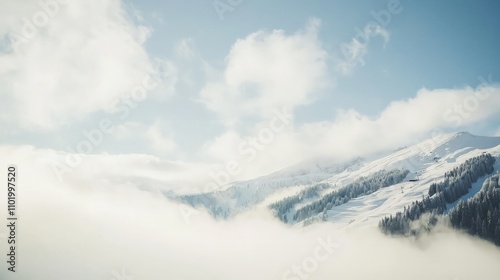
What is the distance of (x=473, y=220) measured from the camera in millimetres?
167250

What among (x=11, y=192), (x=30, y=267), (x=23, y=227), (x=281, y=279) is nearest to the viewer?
(x=11, y=192)

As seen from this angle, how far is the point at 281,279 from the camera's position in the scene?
174 m

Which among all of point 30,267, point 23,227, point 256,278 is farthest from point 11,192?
point 256,278

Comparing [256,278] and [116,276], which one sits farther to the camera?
[256,278]

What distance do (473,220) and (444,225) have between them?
46.1 ft

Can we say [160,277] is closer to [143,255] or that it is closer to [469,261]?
[143,255]

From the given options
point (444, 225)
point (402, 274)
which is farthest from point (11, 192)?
point (444, 225)

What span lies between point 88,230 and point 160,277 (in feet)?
110

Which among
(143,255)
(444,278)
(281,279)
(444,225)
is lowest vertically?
(444,278)

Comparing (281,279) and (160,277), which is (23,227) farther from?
(281,279)

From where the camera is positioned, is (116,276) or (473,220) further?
(473,220)

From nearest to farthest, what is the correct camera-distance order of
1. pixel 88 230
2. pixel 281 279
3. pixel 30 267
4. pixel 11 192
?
pixel 11 192, pixel 30 267, pixel 88 230, pixel 281 279

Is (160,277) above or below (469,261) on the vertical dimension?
above

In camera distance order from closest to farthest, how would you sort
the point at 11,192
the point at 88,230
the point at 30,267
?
the point at 11,192, the point at 30,267, the point at 88,230
